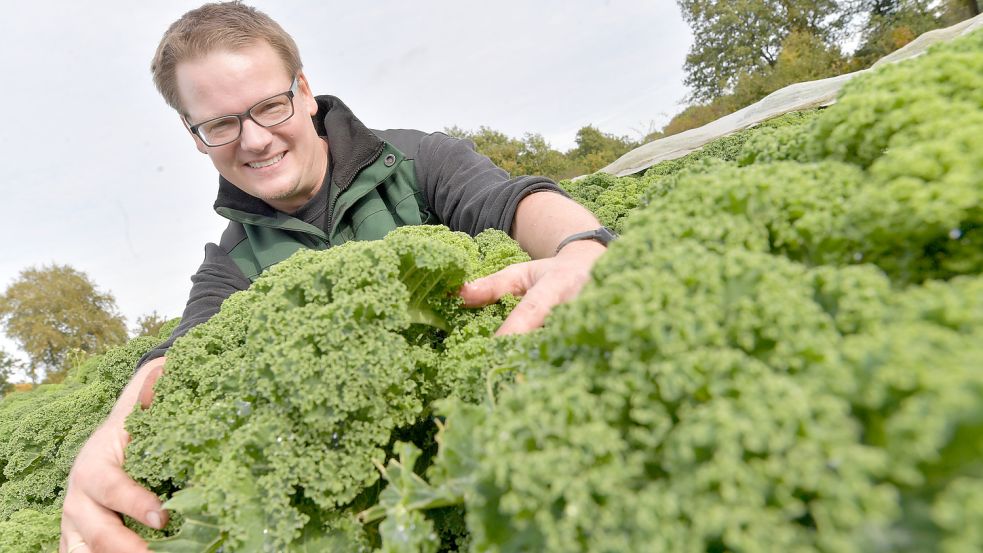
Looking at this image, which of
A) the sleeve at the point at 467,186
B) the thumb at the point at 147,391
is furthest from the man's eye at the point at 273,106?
the thumb at the point at 147,391

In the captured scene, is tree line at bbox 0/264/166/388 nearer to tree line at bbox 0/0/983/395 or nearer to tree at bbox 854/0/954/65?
tree line at bbox 0/0/983/395

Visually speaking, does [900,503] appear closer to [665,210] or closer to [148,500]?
[665,210]

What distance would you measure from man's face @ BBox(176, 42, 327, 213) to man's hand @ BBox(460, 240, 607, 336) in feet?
7.59

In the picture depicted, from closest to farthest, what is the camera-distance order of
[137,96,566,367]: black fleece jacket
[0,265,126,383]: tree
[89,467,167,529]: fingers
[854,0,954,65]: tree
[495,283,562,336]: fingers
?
[495,283,562,336]: fingers < [89,467,167,529]: fingers < [137,96,566,367]: black fleece jacket < [854,0,954,65]: tree < [0,265,126,383]: tree

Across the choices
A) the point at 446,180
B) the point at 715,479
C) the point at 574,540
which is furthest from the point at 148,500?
the point at 446,180

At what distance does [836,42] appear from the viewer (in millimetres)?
31469

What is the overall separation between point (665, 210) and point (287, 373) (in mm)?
1381

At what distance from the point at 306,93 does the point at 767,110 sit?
14.9 m

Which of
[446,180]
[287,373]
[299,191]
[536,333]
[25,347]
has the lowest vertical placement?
[536,333]

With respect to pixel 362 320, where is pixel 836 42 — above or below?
above

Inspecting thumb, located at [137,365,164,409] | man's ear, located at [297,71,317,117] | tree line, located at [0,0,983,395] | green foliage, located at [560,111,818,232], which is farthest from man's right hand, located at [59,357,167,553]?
tree line, located at [0,0,983,395]

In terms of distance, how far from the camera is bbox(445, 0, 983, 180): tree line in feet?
91.1

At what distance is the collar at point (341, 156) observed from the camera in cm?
427

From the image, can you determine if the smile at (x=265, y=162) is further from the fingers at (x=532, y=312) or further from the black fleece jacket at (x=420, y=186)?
the fingers at (x=532, y=312)
